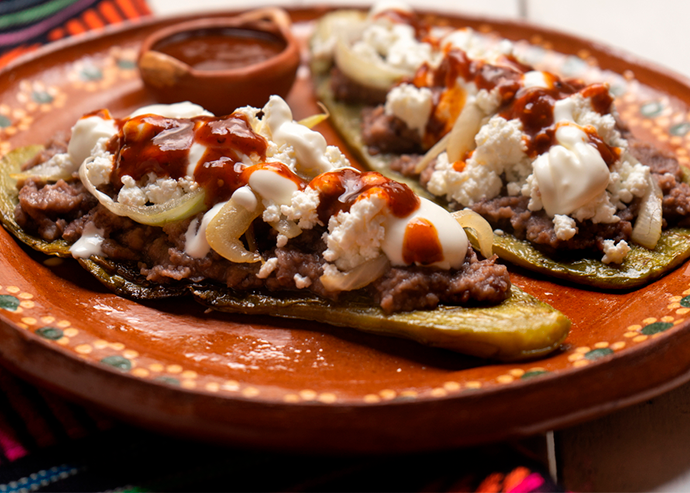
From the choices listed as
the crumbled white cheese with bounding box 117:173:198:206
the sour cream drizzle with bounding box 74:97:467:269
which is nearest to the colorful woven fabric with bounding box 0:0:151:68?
the sour cream drizzle with bounding box 74:97:467:269

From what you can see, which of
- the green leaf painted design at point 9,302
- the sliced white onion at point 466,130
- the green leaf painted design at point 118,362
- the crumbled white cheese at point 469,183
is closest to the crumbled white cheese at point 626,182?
the crumbled white cheese at point 469,183

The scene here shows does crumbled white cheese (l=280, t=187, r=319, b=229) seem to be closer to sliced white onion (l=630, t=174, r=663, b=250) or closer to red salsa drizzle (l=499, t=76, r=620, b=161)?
red salsa drizzle (l=499, t=76, r=620, b=161)

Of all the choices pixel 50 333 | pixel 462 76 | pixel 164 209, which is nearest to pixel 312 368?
pixel 164 209

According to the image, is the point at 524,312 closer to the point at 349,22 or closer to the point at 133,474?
the point at 133,474

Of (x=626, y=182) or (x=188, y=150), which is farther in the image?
(x=626, y=182)

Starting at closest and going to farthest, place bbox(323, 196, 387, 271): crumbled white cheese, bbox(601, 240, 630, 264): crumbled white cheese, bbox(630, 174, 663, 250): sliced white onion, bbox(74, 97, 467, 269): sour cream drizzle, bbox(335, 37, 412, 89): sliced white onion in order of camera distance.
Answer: bbox(323, 196, 387, 271): crumbled white cheese < bbox(74, 97, 467, 269): sour cream drizzle < bbox(601, 240, 630, 264): crumbled white cheese < bbox(630, 174, 663, 250): sliced white onion < bbox(335, 37, 412, 89): sliced white onion

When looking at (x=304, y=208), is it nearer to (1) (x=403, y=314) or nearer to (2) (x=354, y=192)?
(2) (x=354, y=192)
